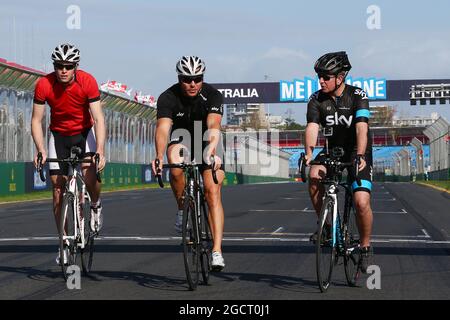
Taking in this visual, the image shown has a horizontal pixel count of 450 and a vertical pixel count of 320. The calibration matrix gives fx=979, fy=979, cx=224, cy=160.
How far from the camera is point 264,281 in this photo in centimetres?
867

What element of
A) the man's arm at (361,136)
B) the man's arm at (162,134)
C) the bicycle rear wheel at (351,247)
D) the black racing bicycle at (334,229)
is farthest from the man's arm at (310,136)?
the man's arm at (162,134)

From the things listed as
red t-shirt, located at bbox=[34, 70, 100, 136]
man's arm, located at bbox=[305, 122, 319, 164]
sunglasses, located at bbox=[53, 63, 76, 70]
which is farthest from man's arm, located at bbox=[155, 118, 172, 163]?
man's arm, located at bbox=[305, 122, 319, 164]

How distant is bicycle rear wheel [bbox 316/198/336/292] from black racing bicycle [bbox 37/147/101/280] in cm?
218

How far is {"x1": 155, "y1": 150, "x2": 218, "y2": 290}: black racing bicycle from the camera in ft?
25.7

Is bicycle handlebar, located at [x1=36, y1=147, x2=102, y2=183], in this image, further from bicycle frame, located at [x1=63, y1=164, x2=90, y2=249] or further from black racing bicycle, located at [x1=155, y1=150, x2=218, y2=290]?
black racing bicycle, located at [x1=155, y1=150, x2=218, y2=290]

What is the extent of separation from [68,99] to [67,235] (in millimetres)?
1238

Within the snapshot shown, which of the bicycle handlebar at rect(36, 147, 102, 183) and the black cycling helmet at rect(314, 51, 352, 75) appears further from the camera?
the bicycle handlebar at rect(36, 147, 102, 183)

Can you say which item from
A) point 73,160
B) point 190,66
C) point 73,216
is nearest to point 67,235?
point 73,216

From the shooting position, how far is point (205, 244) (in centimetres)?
831

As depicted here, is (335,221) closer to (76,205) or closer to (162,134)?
(162,134)

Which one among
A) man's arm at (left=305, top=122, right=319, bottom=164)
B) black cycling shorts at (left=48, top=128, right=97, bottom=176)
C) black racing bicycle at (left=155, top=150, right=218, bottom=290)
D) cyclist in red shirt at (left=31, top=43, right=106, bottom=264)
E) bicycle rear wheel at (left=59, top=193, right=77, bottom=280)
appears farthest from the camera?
black cycling shorts at (left=48, top=128, right=97, bottom=176)

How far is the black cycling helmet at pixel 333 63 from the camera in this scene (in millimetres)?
8211

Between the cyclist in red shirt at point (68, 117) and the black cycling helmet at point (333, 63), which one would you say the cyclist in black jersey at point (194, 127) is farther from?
the black cycling helmet at point (333, 63)
